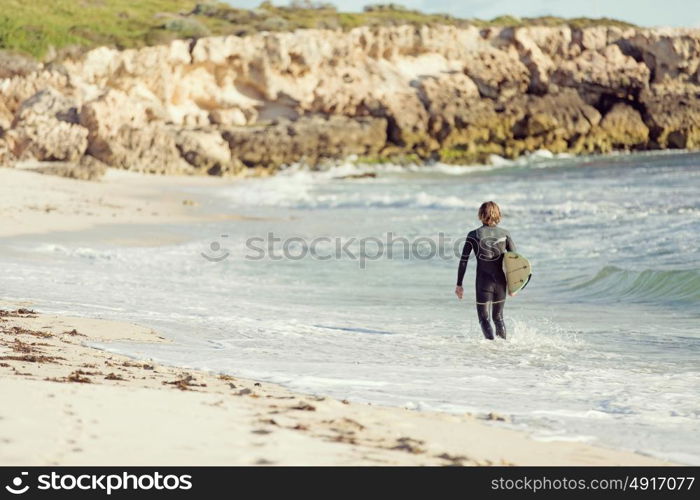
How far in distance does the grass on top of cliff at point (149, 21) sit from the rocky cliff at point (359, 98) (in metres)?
2.25

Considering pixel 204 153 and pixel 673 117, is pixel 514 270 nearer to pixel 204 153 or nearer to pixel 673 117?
pixel 204 153

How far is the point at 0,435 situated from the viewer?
13.2 ft

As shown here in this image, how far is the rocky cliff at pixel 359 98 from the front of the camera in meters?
41.3

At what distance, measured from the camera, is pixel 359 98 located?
53219mm

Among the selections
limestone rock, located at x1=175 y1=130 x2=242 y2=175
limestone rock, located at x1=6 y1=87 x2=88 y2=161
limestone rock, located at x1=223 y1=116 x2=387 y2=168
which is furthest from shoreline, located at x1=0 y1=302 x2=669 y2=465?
limestone rock, located at x1=223 y1=116 x2=387 y2=168

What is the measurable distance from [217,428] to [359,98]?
49760 mm

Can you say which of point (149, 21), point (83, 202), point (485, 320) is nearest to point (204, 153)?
point (83, 202)

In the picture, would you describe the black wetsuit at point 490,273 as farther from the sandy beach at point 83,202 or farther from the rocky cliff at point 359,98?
the rocky cliff at point 359,98

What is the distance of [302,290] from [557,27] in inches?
2117

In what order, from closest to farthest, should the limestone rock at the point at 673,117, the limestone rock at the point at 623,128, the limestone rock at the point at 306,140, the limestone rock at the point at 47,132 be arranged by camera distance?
the limestone rock at the point at 47,132 → the limestone rock at the point at 306,140 → the limestone rock at the point at 623,128 → the limestone rock at the point at 673,117

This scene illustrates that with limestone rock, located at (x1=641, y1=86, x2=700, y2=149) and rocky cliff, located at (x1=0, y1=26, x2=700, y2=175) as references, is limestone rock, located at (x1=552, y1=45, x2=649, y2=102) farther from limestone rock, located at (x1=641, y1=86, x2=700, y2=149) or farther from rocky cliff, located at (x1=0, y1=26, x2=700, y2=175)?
limestone rock, located at (x1=641, y1=86, x2=700, y2=149)

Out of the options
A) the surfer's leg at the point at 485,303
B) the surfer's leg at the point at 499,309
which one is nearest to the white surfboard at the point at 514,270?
the surfer's leg at the point at 499,309
